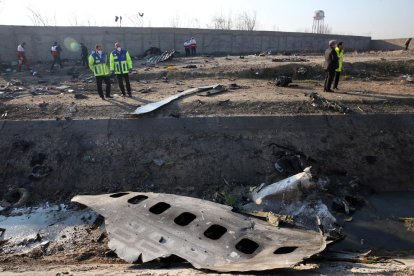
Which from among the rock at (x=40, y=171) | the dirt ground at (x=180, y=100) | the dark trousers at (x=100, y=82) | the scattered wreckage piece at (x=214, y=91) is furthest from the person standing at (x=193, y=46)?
the rock at (x=40, y=171)

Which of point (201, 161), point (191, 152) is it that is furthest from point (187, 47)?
point (201, 161)

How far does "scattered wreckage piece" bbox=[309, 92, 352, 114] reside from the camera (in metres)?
9.00

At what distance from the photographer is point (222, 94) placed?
10.5m

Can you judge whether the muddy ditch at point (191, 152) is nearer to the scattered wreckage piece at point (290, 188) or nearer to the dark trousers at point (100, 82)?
the scattered wreckage piece at point (290, 188)

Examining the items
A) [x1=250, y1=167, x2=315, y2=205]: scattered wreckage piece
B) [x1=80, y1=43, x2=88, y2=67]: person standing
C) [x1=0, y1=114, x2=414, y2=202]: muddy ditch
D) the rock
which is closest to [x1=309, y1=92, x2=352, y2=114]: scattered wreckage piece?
[x1=0, y1=114, x2=414, y2=202]: muddy ditch

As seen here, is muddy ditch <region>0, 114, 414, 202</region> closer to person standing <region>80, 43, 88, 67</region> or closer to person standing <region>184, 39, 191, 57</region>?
person standing <region>80, 43, 88, 67</region>

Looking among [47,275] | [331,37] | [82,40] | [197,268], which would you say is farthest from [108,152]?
[331,37]

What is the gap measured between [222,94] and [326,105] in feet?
9.81

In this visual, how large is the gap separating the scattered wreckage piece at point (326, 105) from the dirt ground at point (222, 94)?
0.49ft

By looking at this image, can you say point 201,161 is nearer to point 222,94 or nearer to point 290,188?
point 290,188

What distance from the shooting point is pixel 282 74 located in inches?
536

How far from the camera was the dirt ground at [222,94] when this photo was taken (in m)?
9.21

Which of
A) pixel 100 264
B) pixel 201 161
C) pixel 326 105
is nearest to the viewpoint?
pixel 100 264

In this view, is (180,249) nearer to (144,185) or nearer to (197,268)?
(197,268)
